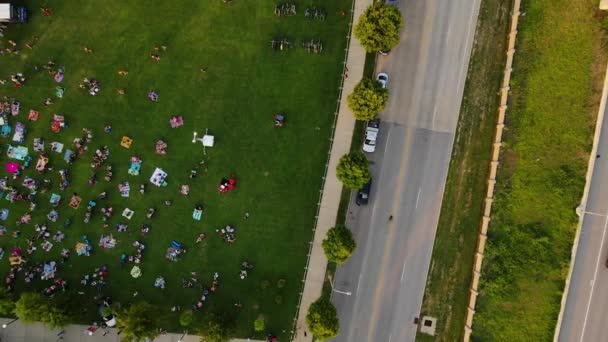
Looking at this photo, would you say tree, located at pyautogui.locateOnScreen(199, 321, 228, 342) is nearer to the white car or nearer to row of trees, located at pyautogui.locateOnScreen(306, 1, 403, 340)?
row of trees, located at pyautogui.locateOnScreen(306, 1, 403, 340)

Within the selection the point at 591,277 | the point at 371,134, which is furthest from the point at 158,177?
the point at 591,277

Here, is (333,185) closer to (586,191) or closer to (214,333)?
(214,333)

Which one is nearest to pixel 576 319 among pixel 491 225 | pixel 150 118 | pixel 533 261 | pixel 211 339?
pixel 533 261

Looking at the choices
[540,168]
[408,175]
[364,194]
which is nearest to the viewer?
[540,168]

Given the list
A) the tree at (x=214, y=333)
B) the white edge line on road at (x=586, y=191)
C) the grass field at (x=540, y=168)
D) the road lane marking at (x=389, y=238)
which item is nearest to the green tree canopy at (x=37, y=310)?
the tree at (x=214, y=333)

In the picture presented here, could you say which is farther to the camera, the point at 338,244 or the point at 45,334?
the point at 45,334

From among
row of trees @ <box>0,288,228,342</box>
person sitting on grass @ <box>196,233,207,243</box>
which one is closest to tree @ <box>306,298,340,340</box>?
row of trees @ <box>0,288,228,342</box>
